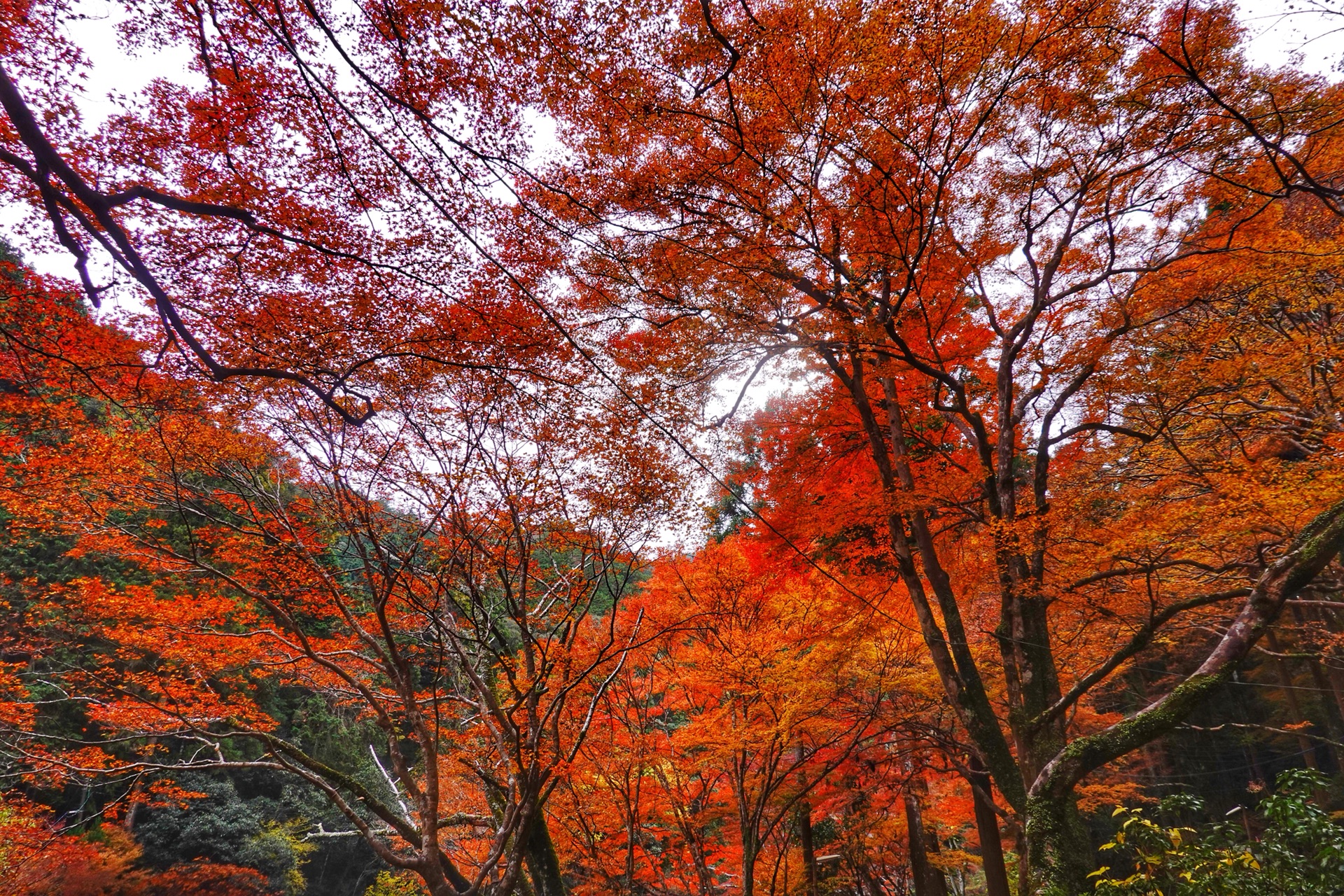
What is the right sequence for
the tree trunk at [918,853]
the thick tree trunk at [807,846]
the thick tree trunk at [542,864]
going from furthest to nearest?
1. the tree trunk at [918,853]
2. the thick tree trunk at [807,846]
3. the thick tree trunk at [542,864]

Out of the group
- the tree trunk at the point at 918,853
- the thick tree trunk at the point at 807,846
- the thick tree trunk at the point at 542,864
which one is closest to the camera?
the thick tree trunk at the point at 542,864

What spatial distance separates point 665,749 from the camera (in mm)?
8719

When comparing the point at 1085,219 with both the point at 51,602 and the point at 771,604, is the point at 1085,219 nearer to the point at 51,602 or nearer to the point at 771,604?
the point at 771,604

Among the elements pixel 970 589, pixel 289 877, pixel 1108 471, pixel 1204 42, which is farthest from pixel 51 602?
pixel 1204 42

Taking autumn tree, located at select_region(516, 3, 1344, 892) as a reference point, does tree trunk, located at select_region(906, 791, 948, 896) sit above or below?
below

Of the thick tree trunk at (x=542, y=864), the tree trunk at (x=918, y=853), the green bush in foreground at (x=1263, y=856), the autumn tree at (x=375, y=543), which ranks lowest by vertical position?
the tree trunk at (x=918, y=853)

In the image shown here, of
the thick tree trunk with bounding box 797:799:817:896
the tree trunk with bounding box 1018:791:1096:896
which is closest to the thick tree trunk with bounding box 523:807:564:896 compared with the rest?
the thick tree trunk with bounding box 797:799:817:896

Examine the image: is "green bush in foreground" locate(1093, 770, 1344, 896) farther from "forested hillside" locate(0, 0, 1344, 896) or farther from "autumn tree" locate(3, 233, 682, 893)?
"autumn tree" locate(3, 233, 682, 893)

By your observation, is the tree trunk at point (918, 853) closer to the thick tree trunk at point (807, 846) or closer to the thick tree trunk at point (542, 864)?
the thick tree trunk at point (807, 846)

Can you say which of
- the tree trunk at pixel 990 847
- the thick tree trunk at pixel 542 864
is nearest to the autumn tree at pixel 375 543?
the thick tree trunk at pixel 542 864

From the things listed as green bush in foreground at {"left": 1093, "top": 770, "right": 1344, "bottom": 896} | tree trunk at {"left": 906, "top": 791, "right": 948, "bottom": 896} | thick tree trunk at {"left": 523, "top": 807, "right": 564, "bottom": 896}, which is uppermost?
green bush in foreground at {"left": 1093, "top": 770, "right": 1344, "bottom": 896}

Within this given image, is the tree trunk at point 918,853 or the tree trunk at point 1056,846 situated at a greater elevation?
the tree trunk at point 1056,846

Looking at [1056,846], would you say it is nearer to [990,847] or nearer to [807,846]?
[990,847]

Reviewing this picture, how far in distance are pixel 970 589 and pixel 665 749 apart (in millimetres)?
5729
